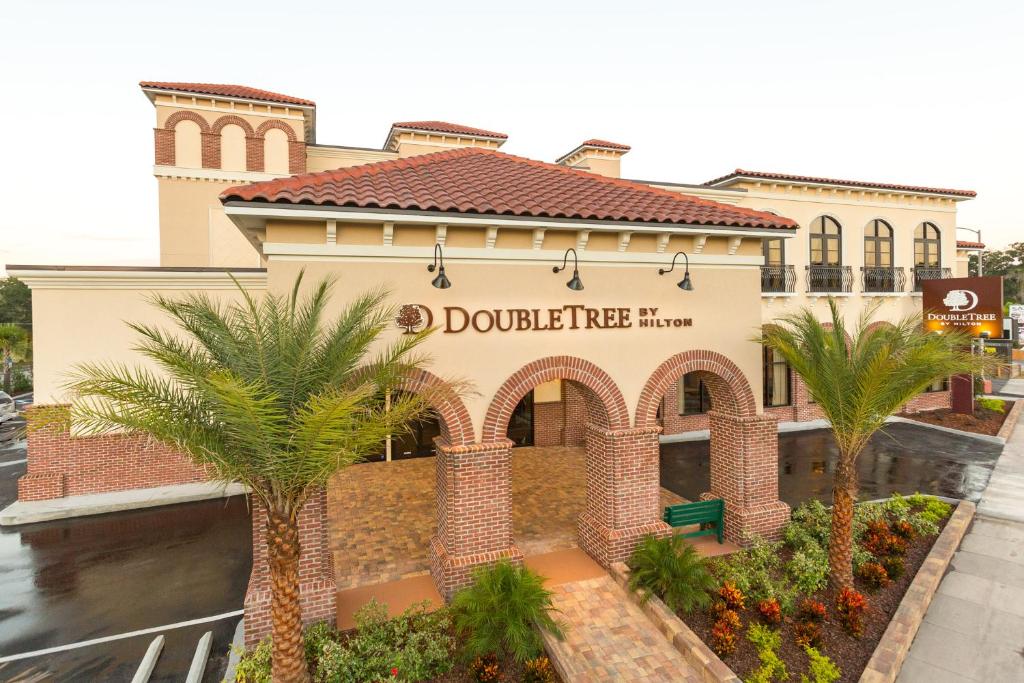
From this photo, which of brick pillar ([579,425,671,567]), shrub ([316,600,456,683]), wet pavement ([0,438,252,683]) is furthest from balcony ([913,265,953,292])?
wet pavement ([0,438,252,683])

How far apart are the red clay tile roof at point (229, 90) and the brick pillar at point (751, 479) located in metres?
18.3

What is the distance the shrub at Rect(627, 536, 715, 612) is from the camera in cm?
766

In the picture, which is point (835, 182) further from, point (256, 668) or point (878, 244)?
point (256, 668)

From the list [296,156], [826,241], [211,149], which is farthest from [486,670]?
[826,241]

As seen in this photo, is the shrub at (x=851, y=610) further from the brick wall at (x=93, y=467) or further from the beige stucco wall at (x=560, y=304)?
the brick wall at (x=93, y=467)

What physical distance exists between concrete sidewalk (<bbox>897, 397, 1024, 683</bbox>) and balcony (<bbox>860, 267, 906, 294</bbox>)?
11766 mm

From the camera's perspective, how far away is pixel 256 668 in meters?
6.47

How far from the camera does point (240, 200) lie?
6805mm

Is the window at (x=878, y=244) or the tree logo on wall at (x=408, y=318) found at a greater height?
the window at (x=878, y=244)

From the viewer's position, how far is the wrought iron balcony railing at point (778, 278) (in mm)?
19641

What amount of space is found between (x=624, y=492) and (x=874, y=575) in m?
4.49

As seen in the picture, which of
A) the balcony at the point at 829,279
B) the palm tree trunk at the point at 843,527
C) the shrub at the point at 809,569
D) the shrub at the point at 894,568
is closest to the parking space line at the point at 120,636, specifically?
the shrub at the point at 809,569

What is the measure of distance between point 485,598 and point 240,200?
21.7ft

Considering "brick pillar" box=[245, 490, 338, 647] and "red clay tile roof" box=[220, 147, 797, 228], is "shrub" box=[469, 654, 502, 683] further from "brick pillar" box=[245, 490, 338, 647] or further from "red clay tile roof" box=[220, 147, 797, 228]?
"red clay tile roof" box=[220, 147, 797, 228]
